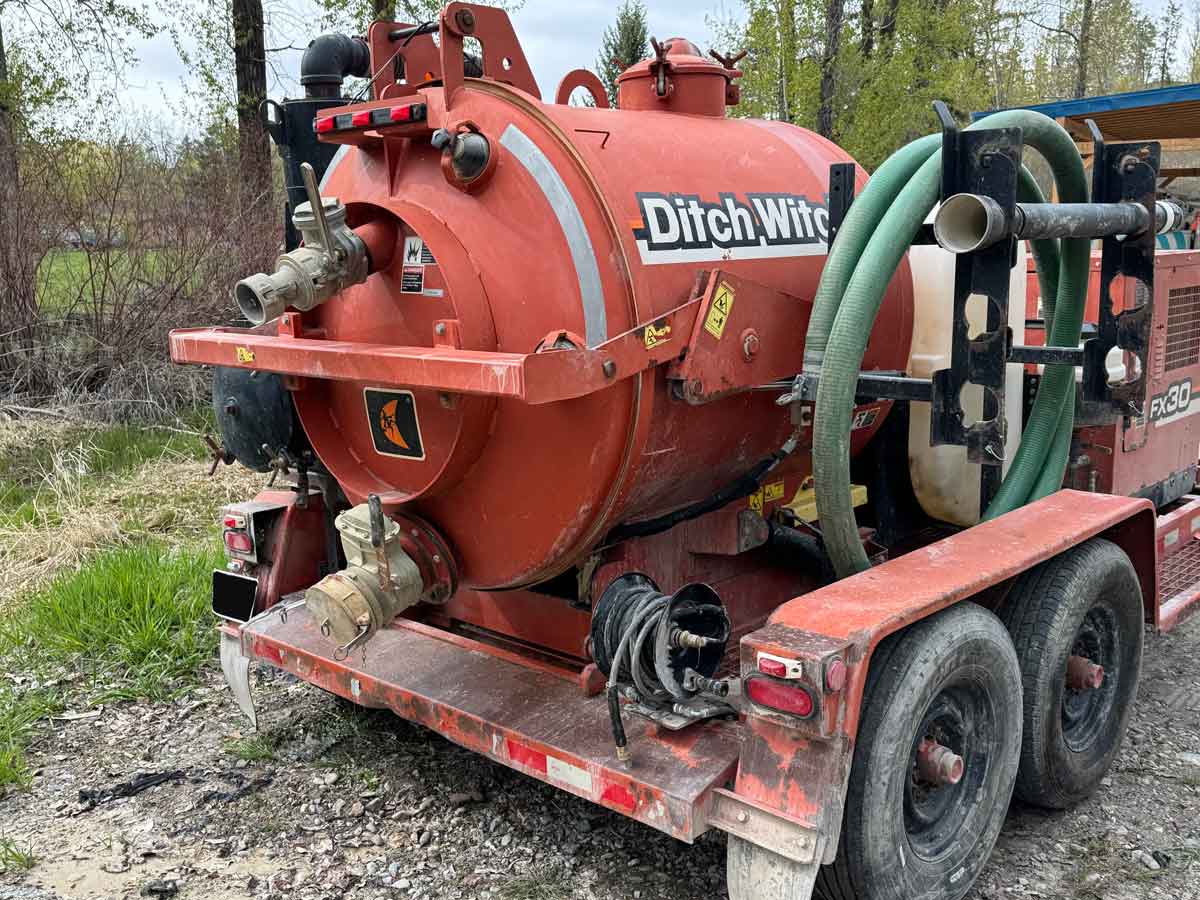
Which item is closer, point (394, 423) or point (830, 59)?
point (394, 423)

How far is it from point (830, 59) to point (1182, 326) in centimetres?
823

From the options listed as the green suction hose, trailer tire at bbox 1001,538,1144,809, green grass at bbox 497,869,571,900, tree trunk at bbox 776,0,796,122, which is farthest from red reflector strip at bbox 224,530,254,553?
tree trunk at bbox 776,0,796,122

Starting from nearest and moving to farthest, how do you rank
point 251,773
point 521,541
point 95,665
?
point 521,541 < point 251,773 < point 95,665

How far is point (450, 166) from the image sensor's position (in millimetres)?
2834

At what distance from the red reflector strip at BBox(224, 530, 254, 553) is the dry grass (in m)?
1.92

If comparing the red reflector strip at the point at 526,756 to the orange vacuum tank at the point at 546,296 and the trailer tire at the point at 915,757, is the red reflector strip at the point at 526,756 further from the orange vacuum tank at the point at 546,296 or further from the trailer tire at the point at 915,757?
the trailer tire at the point at 915,757

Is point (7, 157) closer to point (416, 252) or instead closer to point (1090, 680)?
point (416, 252)

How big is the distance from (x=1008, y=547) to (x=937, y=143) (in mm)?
1179

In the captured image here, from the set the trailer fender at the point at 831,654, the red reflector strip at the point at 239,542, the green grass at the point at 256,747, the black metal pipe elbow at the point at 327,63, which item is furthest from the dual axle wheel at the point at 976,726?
the black metal pipe elbow at the point at 327,63

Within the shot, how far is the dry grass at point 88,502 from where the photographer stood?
18.8ft

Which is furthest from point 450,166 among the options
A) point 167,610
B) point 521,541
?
point 167,610

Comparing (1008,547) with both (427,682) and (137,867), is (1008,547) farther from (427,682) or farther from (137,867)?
(137,867)

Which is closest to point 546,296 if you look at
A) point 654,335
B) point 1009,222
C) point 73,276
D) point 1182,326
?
point 654,335

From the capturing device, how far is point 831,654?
2.33m
